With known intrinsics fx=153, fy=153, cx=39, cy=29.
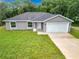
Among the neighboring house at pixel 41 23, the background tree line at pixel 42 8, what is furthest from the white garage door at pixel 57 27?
the background tree line at pixel 42 8

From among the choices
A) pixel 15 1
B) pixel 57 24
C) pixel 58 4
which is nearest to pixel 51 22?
pixel 57 24

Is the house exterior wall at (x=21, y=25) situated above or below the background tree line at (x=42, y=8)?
below

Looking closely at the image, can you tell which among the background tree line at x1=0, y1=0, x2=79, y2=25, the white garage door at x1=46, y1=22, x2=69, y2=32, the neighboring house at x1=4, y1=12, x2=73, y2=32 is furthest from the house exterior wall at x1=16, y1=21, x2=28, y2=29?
the background tree line at x1=0, y1=0, x2=79, y2=25

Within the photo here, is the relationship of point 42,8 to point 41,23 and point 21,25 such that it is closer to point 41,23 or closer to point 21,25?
point 41,23

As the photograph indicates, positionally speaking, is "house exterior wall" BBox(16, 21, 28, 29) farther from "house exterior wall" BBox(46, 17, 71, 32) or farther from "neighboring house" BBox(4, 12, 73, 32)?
→ "house exterior wall" BBox(46, 17, 71, 32)

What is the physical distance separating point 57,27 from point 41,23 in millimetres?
3782

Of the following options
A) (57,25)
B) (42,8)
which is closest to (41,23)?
(57,25)

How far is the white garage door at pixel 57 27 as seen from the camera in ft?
84.1

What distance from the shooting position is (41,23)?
2831 centimetres

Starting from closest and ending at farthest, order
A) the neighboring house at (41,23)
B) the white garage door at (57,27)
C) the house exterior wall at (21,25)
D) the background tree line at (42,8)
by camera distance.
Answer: the neighboring house at (41,23), the white garage door at (57,27), the house exterior wall at (21,25), the background tree line at (42,8)

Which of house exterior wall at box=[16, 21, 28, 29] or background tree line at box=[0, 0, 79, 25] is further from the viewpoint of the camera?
background tree line at box=[0, 0, 79, 25]

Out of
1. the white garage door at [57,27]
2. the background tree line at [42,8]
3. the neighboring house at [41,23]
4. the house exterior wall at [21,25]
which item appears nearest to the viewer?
the neighboring house at [41,23]

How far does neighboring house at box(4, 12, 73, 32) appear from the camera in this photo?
25.5 m

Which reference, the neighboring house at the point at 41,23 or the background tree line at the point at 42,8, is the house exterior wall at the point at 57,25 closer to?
the neighboring house at the point at 41,23
